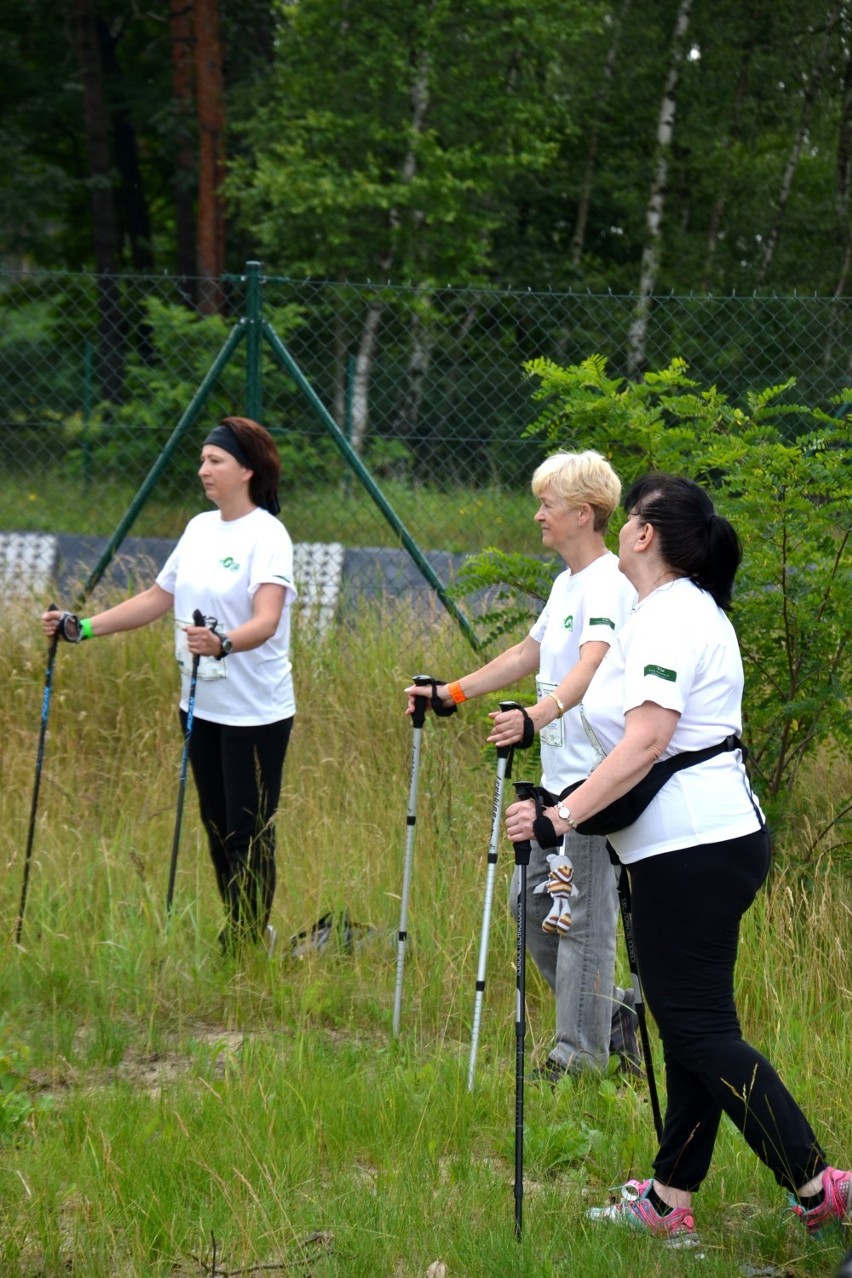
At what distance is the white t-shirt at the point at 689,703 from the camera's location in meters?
3.23

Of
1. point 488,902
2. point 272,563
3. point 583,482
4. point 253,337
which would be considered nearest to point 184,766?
point 272,563

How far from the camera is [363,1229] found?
129 inches

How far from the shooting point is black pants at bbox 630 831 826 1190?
320 centimetres

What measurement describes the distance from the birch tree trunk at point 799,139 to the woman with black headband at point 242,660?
21173mm

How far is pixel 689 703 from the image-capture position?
3.30 m

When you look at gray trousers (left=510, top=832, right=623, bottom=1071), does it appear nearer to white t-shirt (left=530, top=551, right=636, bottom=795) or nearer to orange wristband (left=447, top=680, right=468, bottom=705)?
white t-shirt (left=530, top=551, right=636, bottom=795)

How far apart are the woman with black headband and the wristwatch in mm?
1990

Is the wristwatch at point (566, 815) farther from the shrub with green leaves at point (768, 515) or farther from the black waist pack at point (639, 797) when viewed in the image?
the shrub with green leaves at point (768, 515)

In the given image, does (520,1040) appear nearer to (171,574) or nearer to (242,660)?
(242,660)

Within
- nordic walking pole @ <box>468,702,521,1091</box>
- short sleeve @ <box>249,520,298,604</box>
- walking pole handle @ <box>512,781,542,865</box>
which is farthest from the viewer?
short sleeve @ <box>249,520,298,604</box>

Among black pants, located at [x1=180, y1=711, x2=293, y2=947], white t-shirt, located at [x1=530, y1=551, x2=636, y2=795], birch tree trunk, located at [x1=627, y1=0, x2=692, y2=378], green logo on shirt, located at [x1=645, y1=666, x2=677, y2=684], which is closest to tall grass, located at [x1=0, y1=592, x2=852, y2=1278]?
black pants, located at [x1=180, y1=711, x2=293, y2=947]

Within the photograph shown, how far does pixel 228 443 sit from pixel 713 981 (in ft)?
8.91

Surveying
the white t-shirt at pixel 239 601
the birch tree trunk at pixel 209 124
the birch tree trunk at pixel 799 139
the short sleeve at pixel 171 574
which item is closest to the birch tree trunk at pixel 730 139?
the birch tree trunk at pixel 799 139

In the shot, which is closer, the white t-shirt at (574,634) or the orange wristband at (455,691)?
the white t-shirt at (574,634)
